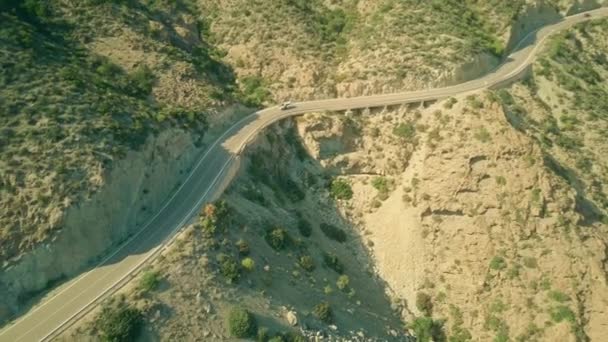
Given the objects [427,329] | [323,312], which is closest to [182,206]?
[323,312]

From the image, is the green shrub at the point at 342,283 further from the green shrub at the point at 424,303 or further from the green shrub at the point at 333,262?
the green shrub at the point at 424,303

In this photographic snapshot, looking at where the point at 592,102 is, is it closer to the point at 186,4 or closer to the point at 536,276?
the point at 536,276

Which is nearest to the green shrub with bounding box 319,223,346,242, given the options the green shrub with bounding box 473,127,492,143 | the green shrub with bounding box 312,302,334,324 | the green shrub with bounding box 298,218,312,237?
the green shrub with bounding box 298,218,312,237

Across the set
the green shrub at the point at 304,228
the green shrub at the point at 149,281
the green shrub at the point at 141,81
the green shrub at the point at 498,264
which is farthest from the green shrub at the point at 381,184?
the green shrub at the point at 149,281

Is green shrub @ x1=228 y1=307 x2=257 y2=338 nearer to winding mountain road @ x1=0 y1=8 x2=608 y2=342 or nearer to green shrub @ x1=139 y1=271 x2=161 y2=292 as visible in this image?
green shrub @ x1=139 y1=271 x2=161 y2=292

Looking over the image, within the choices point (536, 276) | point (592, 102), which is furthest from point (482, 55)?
point (536, 276)

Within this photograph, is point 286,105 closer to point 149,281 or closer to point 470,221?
point 470,221
